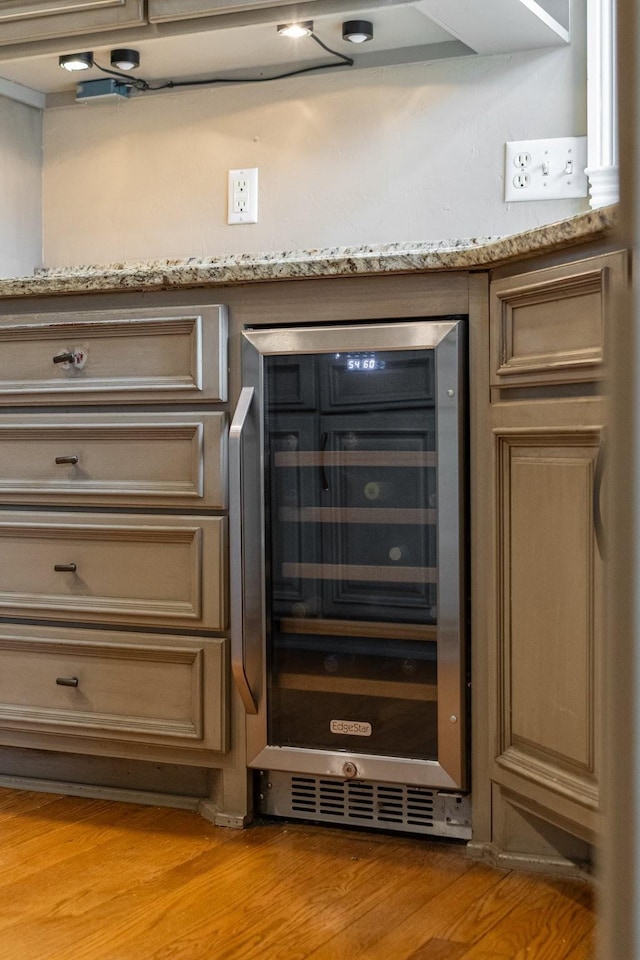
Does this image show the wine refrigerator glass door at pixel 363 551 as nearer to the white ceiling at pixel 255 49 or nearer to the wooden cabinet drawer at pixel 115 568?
the wooden cabinet drawer at pixel 115 568

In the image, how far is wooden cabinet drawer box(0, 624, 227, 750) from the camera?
1.64 m

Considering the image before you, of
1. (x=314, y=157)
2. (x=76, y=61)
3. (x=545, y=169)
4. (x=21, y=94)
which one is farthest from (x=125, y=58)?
(x=545, y=169)

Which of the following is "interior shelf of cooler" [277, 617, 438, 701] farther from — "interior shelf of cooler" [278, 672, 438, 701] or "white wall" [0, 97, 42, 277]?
"white wall" [0, 97, 42, 277]

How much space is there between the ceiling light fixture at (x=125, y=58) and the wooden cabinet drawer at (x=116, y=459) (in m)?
0.89

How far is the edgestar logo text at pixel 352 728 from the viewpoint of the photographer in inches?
63.1

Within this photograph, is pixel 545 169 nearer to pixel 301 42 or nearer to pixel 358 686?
pixel 301 42

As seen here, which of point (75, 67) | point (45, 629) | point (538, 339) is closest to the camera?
point (538, 339)

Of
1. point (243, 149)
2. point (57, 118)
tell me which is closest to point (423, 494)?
point (243, 149)

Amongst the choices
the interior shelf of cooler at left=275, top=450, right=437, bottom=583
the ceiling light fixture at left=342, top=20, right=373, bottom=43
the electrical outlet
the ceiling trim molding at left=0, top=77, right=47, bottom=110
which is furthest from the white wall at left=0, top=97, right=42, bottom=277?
the interior shelf of cooler at left=275, top=450, right=437, bottom=583

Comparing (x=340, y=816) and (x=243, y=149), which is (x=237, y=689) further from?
(x=243, y=149)

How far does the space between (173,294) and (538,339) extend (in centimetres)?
62

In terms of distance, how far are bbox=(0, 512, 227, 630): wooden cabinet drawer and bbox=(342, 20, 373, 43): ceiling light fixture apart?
1.06 metres

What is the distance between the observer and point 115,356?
1.70 meters

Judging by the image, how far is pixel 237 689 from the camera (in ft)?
5.27
